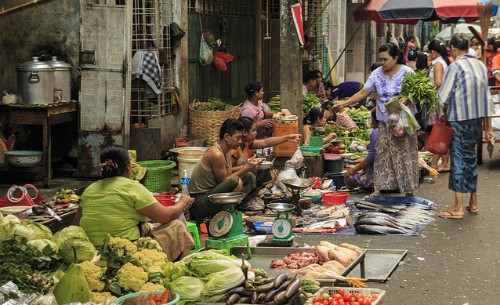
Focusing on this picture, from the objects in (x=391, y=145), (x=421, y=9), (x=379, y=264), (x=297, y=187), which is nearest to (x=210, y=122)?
(x=391, y=145)

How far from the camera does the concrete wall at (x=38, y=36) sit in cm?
1268

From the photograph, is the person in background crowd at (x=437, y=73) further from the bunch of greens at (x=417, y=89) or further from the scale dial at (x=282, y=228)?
the scale dial at (x=282, y=228)

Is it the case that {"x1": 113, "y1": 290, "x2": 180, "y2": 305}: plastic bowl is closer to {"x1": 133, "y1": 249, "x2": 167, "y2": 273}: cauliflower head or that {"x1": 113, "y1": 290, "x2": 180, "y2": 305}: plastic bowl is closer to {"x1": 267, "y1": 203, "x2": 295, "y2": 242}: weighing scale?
{"x1": 133, "y1": 249, "x2": 167, "y2": 273}: cauliflower head

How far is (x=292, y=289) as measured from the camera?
6449 mm

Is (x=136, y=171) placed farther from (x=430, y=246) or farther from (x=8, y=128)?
(x=430, y=246)

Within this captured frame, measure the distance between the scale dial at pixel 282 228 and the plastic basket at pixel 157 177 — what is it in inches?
130

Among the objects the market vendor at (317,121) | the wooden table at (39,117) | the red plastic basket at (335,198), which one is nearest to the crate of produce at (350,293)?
the red plastic basket at (335,198)

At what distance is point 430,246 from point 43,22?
254 inches

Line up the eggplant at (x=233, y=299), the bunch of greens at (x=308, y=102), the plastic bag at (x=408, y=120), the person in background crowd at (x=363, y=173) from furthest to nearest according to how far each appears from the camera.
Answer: the bunch of greens at (x=308, y=102)
the person in background crowd at (x=363, y=173)
the plastic bag at (x=408, y=120)
the eggplant at (x=233, y=299)

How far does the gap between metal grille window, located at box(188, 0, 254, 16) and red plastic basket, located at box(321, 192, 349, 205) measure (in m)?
5.12

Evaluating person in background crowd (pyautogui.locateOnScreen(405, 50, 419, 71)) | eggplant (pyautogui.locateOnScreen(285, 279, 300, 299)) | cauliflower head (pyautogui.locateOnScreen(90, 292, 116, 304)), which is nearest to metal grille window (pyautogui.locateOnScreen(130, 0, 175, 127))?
cauliflower head (pyautogui.locateOnScreen(90, 292, 116, 304))

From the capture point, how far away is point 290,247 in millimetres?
8758

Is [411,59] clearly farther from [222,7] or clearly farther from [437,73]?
[437,73]

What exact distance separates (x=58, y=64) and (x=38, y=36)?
808 millimetres
